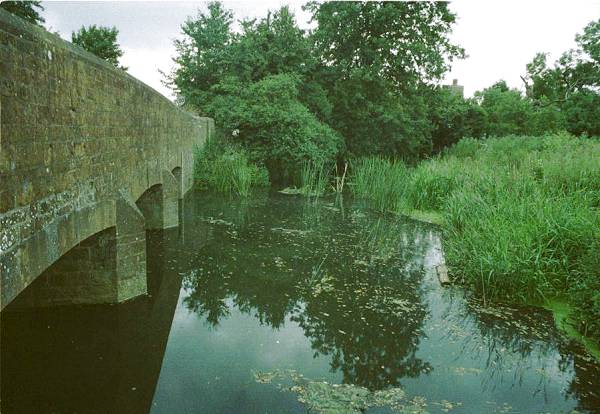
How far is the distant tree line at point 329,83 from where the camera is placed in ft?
55.3

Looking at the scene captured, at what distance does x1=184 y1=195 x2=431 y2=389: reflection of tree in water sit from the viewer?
4980mm

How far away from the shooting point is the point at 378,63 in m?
19.0

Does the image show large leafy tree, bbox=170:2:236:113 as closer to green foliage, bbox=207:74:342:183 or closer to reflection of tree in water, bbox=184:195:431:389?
green foliage, bbox=207:74:342:183

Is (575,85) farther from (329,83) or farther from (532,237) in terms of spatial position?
(532,237)

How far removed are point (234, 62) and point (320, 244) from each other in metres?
12.4

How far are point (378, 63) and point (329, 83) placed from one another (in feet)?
8.49

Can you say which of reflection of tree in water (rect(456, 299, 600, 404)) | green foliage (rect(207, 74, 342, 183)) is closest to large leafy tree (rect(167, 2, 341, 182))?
green foliage (rect(207, 74, 342, 183))

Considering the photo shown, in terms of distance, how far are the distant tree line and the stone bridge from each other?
8943mm

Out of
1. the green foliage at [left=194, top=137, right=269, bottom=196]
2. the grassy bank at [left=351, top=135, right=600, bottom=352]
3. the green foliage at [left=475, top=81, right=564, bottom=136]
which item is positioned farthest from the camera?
the green foliage at [left=475, top=81, right=564, bottom=136]

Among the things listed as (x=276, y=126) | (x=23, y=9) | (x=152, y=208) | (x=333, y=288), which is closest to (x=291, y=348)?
(x=333, y=288)

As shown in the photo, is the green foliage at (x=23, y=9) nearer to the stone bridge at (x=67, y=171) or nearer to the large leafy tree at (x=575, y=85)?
the stone bridge at (x=67, y=171)

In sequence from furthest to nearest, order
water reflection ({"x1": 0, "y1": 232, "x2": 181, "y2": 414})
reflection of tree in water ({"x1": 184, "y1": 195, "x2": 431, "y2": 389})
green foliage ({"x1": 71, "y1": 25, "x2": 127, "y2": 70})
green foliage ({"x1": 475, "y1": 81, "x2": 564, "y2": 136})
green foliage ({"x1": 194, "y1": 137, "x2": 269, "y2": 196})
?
green foliage ({"x1": 71, "y1": 25, "x2": 127, "y2": 70})
green foliage ({"x1": 475, "y1": 81, "x2": 564, "y2": 136})
green foliage ({"x1": 194, "y1": 137, "x2": 269, "y2": 196})
reflection of tree in water ({"x1": 184, "y1": 195, "x2": 431, "y2": 389})
water reflection ({"x1": 0, "y1": 232, "x2": 181, "y2": 414})

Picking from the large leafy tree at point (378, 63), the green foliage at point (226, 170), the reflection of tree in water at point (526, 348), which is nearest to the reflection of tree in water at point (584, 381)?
the reflection of tree in water at point (526, 348)

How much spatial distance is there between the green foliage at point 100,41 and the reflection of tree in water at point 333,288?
24.0 m
